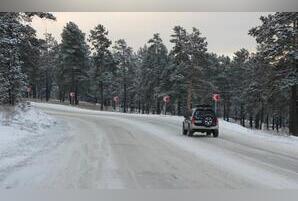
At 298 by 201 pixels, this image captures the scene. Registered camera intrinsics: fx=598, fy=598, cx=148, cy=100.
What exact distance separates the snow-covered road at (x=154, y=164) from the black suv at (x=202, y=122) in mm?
2753

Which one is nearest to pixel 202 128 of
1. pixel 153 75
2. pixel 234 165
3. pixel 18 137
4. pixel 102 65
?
pixel 18 137

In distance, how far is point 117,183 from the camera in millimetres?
12836

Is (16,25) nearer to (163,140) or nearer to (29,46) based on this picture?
(29,46)

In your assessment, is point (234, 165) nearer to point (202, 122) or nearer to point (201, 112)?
point (202, 122)

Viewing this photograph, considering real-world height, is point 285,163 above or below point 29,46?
below

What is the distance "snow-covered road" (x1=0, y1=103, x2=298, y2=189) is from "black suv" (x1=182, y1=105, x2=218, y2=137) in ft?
9.03

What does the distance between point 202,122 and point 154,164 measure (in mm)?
11833

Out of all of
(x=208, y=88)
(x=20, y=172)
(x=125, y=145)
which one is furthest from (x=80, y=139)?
(x=208, y=88)

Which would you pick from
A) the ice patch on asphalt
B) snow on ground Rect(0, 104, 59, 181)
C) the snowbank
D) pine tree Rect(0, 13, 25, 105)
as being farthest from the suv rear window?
pine tree Rect(0, 13, 25, 105)

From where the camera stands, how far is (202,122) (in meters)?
27.8

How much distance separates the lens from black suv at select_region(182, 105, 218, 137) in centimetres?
2772

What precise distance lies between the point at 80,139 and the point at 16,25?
24.7 ft

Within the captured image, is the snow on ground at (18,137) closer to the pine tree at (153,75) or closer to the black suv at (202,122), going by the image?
the black suv at (202,122)

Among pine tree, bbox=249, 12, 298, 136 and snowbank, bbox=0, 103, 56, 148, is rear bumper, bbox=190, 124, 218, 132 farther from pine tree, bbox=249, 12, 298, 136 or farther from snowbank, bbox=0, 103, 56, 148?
pine tree, bbox=249, 12, 298, 136
